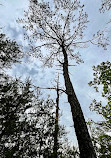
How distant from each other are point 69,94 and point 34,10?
6.45 m

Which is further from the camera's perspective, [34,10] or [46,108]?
[46,108]

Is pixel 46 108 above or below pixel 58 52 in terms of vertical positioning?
below

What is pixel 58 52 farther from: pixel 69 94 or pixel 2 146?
pixel 2 146

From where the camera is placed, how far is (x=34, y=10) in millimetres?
7754

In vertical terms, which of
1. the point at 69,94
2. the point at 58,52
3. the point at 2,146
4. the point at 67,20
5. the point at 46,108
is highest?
the point at 67,20

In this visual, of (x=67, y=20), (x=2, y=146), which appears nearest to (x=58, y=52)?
(x=67, y=20)

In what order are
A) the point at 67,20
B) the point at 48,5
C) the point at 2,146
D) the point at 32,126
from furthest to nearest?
the point at 32,126 < the point at 2,146 < the point at 67,20 < the point at 48,5

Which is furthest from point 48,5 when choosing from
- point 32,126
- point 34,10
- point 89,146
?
point 32,126

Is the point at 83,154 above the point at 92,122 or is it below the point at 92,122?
below

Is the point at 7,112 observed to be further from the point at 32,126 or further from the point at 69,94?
the point at 69,94

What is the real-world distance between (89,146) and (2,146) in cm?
824

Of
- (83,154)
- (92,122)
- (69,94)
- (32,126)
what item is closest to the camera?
(83,154)

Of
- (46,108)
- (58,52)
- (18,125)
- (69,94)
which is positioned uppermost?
(58,52)

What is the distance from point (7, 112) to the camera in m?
8.83
